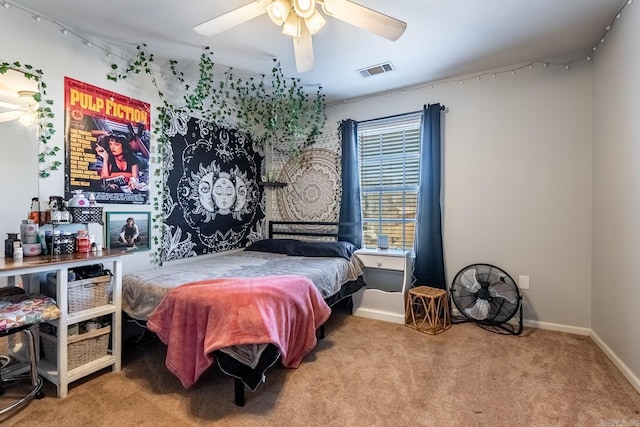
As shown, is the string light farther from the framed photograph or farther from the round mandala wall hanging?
the framed photograph

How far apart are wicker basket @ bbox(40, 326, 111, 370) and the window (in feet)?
8.63

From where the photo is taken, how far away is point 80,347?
74.9 inches

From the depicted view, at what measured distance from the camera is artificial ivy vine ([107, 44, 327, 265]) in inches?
110

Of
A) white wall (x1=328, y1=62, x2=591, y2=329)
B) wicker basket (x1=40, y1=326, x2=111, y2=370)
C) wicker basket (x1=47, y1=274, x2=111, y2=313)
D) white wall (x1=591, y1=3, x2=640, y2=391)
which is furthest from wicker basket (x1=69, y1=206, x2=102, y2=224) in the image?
white wall (x1=591, y1=3, x2=640, y2=391)

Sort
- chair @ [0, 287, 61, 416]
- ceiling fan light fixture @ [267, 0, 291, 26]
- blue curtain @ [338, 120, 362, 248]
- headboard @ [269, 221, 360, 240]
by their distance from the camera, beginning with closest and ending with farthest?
chair @ [0, 287, 61, 416] → ceiling fan light fixture @ [267, 0, 291, 26] → blue curtain @ [338, 120, 362, 248] → headboard @ [269, 221, 360, 240]

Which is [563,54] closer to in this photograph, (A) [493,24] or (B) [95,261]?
(A) [493,24]

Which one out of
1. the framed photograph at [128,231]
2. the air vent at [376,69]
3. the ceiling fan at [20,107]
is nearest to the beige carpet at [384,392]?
the framed photograph at [128,231]

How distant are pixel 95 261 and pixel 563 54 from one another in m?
4.05

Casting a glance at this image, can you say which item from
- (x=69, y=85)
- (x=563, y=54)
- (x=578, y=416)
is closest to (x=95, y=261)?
(x=69, y=85)

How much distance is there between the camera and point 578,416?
1609 millimetres

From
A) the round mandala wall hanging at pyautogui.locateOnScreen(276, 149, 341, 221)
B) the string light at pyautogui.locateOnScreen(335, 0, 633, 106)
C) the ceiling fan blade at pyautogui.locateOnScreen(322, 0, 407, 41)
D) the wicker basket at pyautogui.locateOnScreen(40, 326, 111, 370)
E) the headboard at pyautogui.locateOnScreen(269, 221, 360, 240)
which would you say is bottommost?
the wicker basket at pyautogui.locateOnScreen(40, 326, 111, 370)

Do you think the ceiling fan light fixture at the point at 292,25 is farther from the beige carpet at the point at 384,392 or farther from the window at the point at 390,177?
the beige carpet at the point at 384,392

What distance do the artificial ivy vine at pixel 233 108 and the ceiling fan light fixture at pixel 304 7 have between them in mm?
1253

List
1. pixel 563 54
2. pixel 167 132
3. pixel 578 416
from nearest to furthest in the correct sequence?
pixel 578 416, pixel 563 54, pixel 167 132
